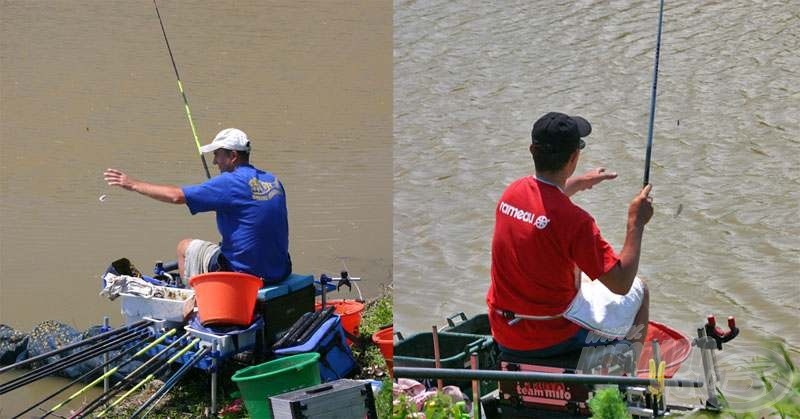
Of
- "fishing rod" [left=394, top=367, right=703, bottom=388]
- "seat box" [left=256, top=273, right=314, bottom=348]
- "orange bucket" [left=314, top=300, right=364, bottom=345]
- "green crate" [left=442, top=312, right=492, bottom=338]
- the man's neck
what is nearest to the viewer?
"fishing rod" [left=394, top=367, right=703, bottom=388]

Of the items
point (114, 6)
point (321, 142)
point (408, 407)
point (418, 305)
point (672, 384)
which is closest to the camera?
point (672, 384)

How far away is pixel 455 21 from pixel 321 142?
128 centimetres

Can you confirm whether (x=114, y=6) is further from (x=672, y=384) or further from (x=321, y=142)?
(x=672, y=384)

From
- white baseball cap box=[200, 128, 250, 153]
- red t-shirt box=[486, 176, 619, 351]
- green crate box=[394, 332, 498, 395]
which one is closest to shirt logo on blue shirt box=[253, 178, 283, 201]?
white baseball cap box=[200, 128, 250, 153]

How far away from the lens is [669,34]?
2965 millimetres

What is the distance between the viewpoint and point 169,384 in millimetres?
3354

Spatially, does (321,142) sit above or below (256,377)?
above

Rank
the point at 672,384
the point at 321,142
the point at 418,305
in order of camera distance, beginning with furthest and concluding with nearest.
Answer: the point at 321,142 < the point at 418,305 < the point at 672,384

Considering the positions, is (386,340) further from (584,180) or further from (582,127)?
(582,127)

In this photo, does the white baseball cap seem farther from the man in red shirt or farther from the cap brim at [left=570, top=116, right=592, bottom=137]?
the cap brim at [left=570, top=116, right=592, bottom=137]

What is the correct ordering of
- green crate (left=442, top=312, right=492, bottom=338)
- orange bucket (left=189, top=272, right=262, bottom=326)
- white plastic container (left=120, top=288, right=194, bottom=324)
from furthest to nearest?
white plastic container (left=120, top=288, right=194, bottom=324)
orange bucket (left=189, top=272, right=262, bottom=326)
green crate (left=442, top=312, right=492, bottom=338)

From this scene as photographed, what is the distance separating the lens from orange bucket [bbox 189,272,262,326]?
341 centimetres

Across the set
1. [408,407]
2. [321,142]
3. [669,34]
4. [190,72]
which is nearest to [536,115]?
[669,34]

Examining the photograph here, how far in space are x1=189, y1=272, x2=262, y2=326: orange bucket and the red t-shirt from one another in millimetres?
1197
